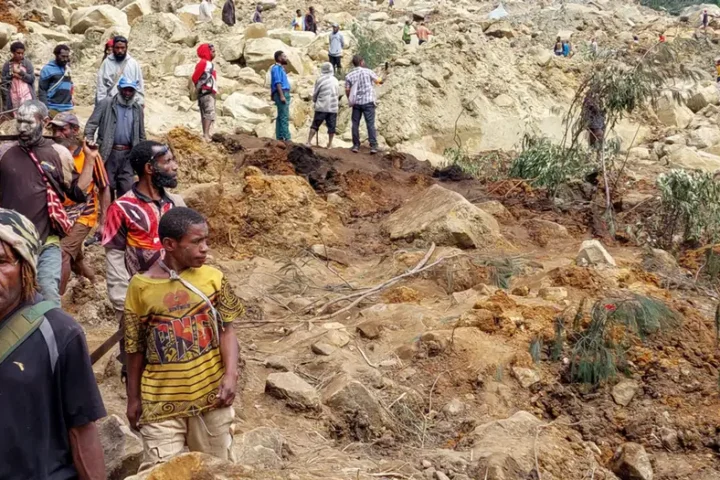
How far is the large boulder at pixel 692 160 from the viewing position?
14469 mm

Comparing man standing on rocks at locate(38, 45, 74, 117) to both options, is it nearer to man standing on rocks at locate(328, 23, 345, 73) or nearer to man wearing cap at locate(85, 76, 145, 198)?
man wearing cap at locate(85, 76, 145, 198)

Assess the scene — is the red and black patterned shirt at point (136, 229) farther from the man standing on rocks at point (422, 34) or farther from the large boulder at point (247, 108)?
the man standing on rocks at point (422, 34)

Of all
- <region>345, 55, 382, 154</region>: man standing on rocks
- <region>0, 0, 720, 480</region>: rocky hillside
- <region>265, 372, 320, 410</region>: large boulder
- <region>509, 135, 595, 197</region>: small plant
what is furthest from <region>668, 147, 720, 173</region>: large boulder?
<region>265, 372, 320, 410</region>: large boulder

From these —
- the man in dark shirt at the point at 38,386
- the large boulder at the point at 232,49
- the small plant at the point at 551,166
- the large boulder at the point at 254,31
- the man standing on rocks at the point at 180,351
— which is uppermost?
the man in dark shirt at the point at 38,386

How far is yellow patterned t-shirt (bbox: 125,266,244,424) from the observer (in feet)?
9.55

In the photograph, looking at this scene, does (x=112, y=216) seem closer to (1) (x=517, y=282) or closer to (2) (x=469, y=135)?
(1) (x=517, y=282)

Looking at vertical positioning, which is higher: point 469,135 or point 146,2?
point 146,2

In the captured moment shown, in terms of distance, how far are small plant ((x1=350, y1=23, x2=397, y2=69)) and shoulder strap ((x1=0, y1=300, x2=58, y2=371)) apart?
16317mm

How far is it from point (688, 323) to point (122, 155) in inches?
179

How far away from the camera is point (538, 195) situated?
10.7 m

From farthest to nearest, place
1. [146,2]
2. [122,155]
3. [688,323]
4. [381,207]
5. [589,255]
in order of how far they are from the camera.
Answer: [146,2] < [381,207] < [589,255] < [122,155] < [688,323]

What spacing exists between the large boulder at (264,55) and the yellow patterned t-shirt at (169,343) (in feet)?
48.9

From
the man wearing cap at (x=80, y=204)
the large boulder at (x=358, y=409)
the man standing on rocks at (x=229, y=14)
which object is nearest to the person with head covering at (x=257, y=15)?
the man standing on rocks at (x=229, y=14)

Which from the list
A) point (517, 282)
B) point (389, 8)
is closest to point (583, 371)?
point (517, 282)
